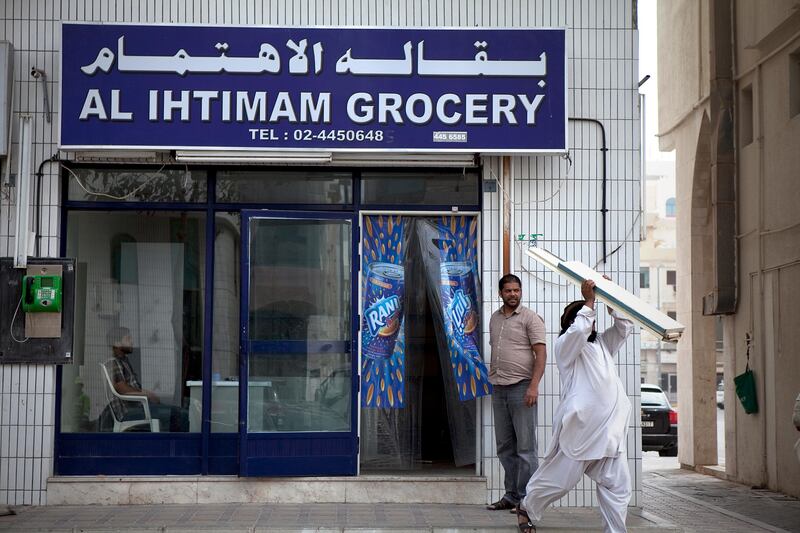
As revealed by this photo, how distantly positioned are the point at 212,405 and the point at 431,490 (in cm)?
216

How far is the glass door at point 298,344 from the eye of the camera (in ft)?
31.4

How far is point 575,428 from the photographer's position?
25.2 feet

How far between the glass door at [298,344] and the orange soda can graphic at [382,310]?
154 millimetres

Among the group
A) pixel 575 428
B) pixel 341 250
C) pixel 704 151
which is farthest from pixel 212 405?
pixel 704 151

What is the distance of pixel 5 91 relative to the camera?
9328 mm

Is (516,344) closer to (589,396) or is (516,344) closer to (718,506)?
(589,396)

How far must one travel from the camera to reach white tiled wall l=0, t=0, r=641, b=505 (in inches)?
376

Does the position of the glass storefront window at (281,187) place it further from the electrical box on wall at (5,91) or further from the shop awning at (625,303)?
the shop awning at (625,303)

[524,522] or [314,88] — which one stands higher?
[314,88]

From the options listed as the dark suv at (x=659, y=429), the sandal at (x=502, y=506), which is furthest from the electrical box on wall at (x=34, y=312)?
the dark suv at (x=659, y=429)

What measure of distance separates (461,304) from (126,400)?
10.6 feet

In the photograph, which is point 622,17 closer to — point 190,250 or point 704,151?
point 190,250

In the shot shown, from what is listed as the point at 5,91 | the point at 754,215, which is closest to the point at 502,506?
the point at 5,91

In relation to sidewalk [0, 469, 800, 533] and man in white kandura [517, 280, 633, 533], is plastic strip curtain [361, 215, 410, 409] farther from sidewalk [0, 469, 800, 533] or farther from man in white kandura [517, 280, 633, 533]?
man in white kandura [517, 280, 633, 533]
